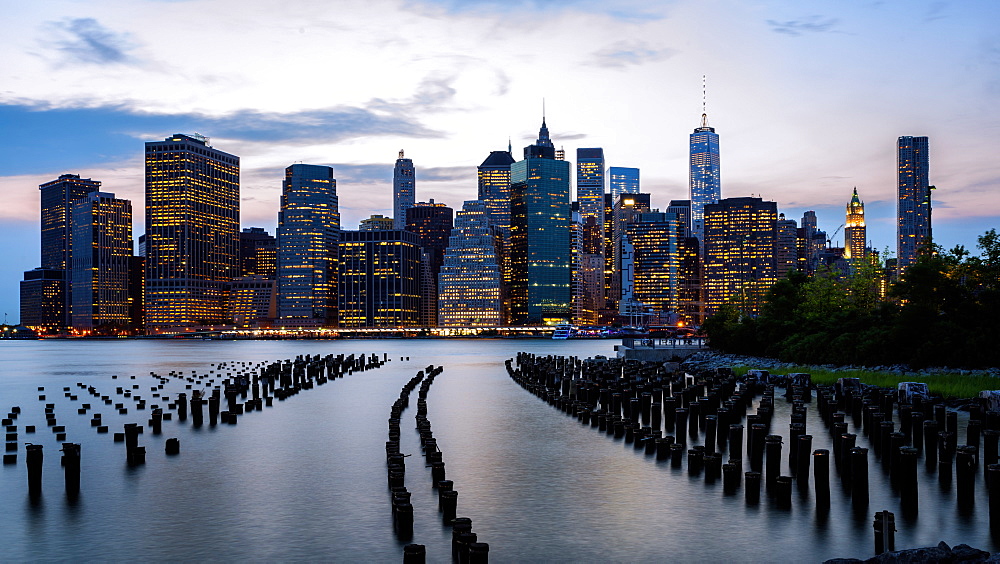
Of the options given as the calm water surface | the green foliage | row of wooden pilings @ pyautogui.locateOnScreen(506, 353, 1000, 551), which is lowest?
the calm water surface

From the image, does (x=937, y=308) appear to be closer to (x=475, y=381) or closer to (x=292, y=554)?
(x=475, y=381)

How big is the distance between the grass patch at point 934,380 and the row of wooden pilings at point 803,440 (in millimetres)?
2752

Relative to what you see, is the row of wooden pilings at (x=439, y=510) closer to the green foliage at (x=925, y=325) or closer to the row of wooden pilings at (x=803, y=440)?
the row of wooden pilings at (x=803, y=440)

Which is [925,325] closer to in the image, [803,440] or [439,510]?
[803,440]

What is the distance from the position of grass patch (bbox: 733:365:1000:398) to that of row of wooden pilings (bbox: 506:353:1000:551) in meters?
2.75

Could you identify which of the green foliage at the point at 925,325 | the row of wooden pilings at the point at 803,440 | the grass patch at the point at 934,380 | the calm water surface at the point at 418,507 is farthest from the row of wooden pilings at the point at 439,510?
the green foliage at the point at 925,325

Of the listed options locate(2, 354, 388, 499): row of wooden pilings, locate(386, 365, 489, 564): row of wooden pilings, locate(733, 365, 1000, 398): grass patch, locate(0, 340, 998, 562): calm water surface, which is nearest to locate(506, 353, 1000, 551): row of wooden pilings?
locate(0, 340, 998, 562): calm water surface

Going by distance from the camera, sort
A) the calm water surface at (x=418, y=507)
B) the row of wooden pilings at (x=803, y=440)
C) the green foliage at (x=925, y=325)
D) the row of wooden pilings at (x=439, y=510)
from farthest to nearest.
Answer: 1. the green foliage at (x=925, y=325)
2. the row of wooden pilings at (x=803, y=440)
3. the calm water surface at (x=418, y=507)
4. the row of wooden pilings at (x=439, y=510)

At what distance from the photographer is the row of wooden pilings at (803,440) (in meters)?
23.6

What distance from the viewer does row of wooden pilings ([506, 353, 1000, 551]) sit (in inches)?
930

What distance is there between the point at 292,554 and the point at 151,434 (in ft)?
75.7

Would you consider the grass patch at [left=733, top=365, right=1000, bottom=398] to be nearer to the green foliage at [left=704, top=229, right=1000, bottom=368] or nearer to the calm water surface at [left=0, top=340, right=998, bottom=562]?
the green foliage at [left=704, top=229, right=1000, bottom=368]

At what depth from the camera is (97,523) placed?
79.1 feet

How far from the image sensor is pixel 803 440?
25531 mm
